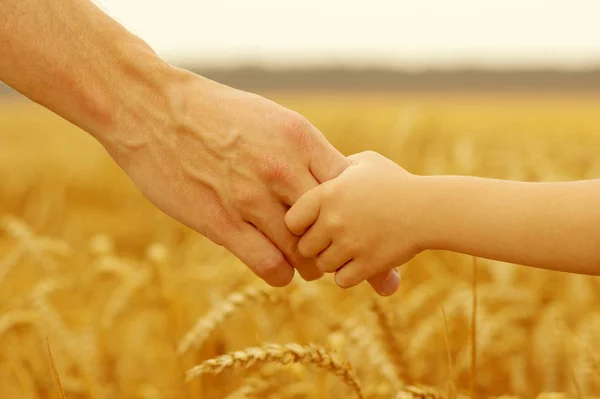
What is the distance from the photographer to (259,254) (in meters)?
1.20

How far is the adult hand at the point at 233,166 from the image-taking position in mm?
1189

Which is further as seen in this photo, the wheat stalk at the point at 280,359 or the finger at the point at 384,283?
the finger at the point at 384,283

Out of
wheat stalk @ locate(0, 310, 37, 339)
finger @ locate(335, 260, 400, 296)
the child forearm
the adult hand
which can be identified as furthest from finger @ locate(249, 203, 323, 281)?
wheat stalk @ locate(0, 310, 37, 339)

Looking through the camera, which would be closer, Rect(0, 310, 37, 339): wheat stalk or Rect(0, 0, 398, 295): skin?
Rect(0, 0, 398, 295): skin

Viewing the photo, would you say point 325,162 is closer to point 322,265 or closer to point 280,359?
point 322,265

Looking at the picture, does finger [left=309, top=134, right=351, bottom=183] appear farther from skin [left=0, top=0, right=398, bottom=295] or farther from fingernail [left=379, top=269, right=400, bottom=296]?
fingernail [left=379, top=269, right=400, bottom=296]

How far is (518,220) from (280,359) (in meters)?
0.29

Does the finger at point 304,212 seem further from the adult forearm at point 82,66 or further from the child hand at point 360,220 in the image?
the adult forearm at point 82,66

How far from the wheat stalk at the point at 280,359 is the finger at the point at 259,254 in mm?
389

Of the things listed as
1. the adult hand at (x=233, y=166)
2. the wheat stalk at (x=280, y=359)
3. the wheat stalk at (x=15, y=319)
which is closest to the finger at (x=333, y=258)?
the adult hand at (x=233, y=166)

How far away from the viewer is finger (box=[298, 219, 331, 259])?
108 centimetres

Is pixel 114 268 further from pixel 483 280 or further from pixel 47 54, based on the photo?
pixel 483 280

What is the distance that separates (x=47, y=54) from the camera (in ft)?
3.75

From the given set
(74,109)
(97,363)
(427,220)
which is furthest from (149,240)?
(427,220)
